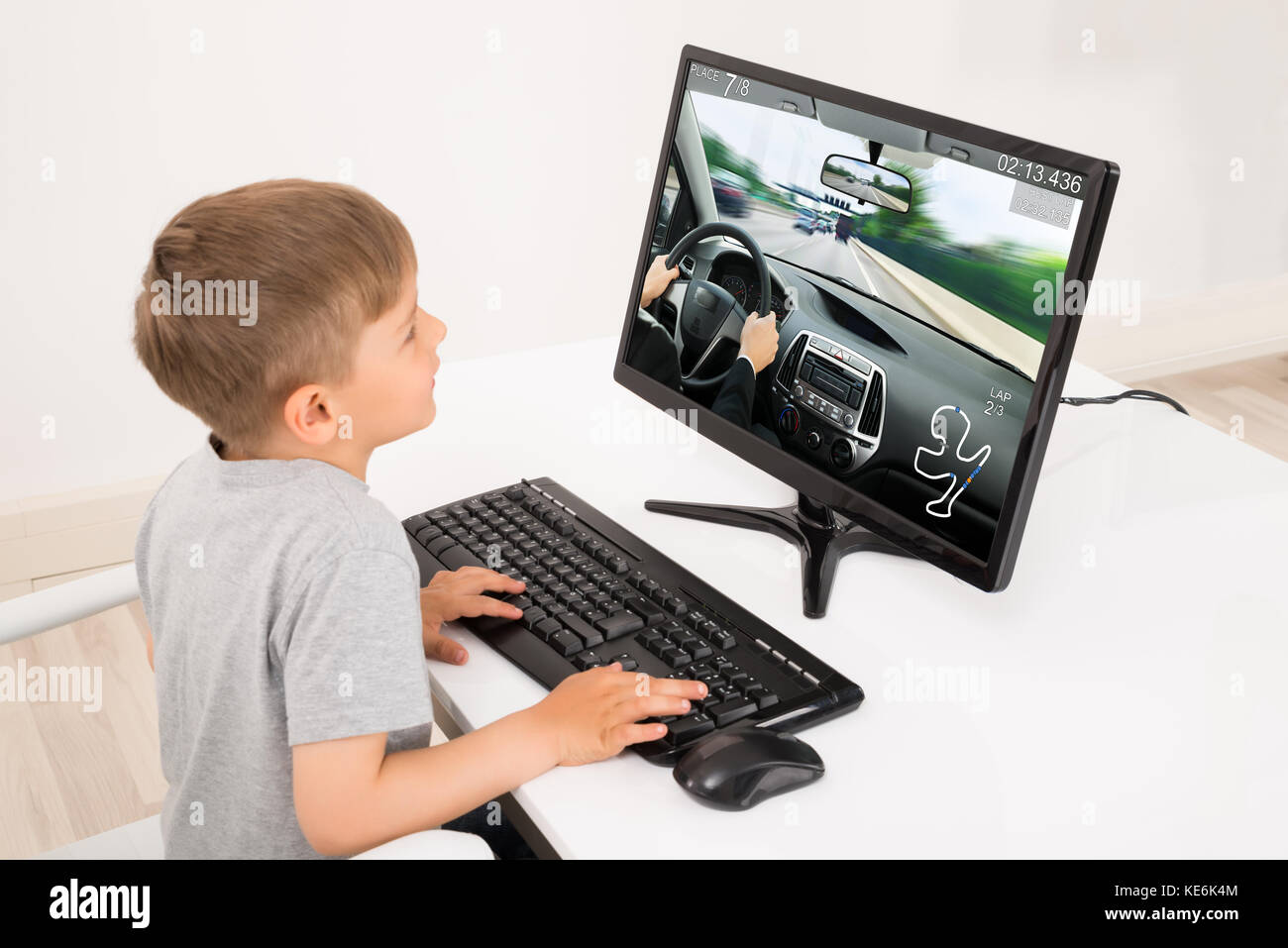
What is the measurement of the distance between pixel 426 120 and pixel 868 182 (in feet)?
5.44

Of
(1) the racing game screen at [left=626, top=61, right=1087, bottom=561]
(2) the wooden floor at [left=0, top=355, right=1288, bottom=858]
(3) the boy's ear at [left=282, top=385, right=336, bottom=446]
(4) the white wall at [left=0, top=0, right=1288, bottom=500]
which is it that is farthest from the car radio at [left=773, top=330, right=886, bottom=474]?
(4) the white wall at [left=0, top=0, right=1288, bottom=500]

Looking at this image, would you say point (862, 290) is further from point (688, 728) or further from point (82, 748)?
point (82, 748)

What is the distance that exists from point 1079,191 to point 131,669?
2.04m

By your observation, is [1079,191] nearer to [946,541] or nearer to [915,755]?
[946,541]

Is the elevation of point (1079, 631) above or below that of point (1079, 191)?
below

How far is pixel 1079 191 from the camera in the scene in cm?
95

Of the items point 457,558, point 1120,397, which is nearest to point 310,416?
point 457,558

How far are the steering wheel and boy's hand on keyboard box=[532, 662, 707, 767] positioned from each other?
432mm

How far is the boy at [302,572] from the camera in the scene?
88 centimetres

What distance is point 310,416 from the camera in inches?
37.5

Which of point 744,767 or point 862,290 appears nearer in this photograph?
point 744,767

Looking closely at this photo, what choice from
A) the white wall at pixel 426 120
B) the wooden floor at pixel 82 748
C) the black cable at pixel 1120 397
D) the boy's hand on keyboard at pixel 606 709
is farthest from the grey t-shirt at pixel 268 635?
the white wall at pixel 426 120

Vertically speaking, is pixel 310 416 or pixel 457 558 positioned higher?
pixel 310 416
